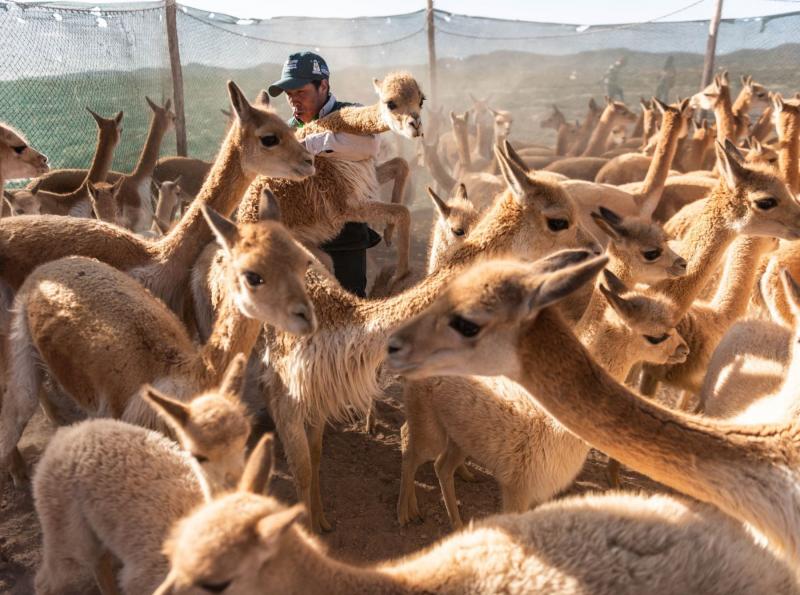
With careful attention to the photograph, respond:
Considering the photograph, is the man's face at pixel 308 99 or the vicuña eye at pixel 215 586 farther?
the man's face at pixel 308 99

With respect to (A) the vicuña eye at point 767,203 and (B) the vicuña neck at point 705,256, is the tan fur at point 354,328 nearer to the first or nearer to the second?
(B) the vicuña neck at point 705,256

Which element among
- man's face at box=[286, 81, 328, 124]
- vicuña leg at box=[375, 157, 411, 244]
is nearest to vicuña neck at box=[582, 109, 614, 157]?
vicuña leg at box=[375, 157, 411, 244]

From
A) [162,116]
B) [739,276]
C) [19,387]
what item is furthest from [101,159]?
[739,276]

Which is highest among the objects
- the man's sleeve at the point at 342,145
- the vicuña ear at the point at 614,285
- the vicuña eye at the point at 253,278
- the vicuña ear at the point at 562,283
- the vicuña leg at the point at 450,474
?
the man's sleeve at the point at 342,145

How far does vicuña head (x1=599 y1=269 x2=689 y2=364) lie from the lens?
363 cm

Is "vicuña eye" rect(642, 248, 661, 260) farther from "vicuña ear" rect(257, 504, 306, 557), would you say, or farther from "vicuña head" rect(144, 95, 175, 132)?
"vicuña head" rect(144, 95, 175, 132)

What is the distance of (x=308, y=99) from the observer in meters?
5.24

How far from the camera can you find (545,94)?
930 inches

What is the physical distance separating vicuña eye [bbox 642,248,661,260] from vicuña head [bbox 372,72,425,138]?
68.2 inches

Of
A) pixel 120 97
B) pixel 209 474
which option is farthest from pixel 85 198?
pixel 209 474

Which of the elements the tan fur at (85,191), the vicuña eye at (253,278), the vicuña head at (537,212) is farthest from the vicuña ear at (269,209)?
the tan fur at (85,191)

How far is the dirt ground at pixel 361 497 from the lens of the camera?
388cm

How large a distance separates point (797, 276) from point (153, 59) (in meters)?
9.22

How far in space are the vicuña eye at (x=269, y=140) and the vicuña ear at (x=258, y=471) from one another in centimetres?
249
